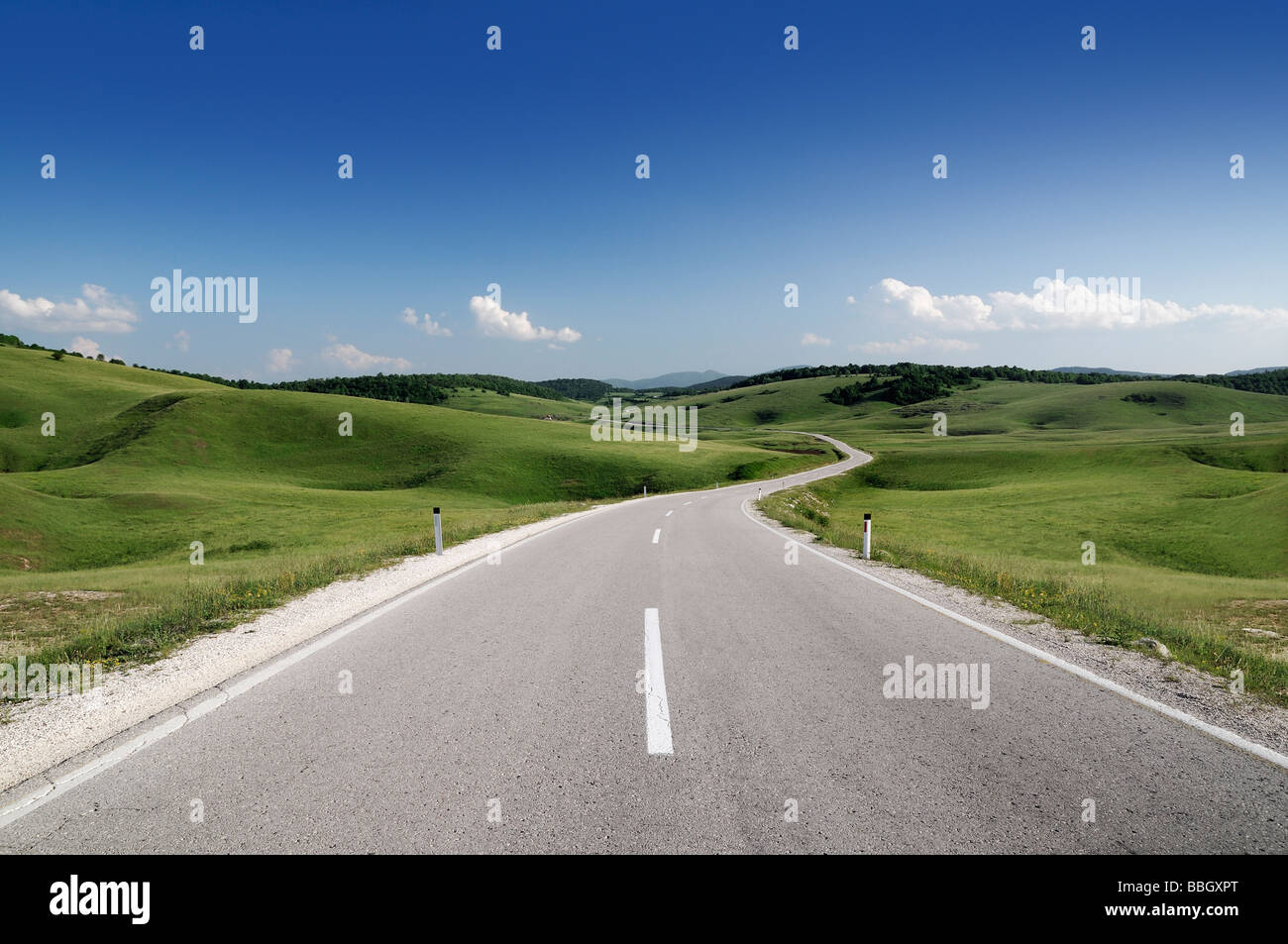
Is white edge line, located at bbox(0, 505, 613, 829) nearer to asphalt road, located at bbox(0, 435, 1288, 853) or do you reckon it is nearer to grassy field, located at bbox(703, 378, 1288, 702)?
asphalt road, located at bbox(0, 435, 1288, 853)

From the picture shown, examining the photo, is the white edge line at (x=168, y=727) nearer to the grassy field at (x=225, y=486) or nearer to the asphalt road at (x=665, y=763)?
the asphalt road at (x=665, y=763)

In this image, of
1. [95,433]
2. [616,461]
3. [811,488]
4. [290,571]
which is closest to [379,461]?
[616,461]

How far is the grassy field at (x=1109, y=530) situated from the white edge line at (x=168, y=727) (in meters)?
9.91

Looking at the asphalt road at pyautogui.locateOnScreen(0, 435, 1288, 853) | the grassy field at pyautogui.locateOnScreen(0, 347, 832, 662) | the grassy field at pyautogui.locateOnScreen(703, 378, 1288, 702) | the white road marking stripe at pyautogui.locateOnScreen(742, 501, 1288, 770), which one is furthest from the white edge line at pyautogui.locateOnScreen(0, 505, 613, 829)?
the grassy field at pyautogui.locateOnScreen(703, 378, 1288, 702)

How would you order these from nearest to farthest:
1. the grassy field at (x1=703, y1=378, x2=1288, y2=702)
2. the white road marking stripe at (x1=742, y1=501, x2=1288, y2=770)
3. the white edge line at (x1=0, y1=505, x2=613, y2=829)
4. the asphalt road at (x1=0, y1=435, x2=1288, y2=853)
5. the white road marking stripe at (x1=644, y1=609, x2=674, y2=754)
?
the asphalt road at (x1=0, y1=435, x2=1288, y2=853)
the white edge line at (x1=0, y1=505, x2=613, y2=829)
the white road marking stripe at (x1=742, y1=501, x2=1288, y2=770)
the white road marking stripe at (x1=644, y1=609, x2=674, y2=754)
the grassy field at (x1=703, y1=378, x2=1288, y2=702)

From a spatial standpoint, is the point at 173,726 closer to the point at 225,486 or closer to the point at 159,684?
the point at 159,684

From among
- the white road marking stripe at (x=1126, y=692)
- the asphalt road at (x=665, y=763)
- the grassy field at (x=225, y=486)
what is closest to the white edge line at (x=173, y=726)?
the asphalt road at (x=665, y=763)

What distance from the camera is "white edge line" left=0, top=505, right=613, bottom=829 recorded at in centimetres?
378

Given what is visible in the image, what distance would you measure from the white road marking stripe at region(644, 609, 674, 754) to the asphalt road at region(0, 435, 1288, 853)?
3cm

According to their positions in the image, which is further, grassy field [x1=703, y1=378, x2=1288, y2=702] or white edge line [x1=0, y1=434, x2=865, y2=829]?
grassy field [x1=703, y1=378, x2=1288, y2=702]

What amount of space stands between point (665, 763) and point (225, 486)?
56778mm

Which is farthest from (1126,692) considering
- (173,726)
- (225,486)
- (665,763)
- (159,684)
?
(225,486)

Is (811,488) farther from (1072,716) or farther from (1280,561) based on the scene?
(1072,716)

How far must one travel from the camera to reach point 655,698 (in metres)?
5.41
